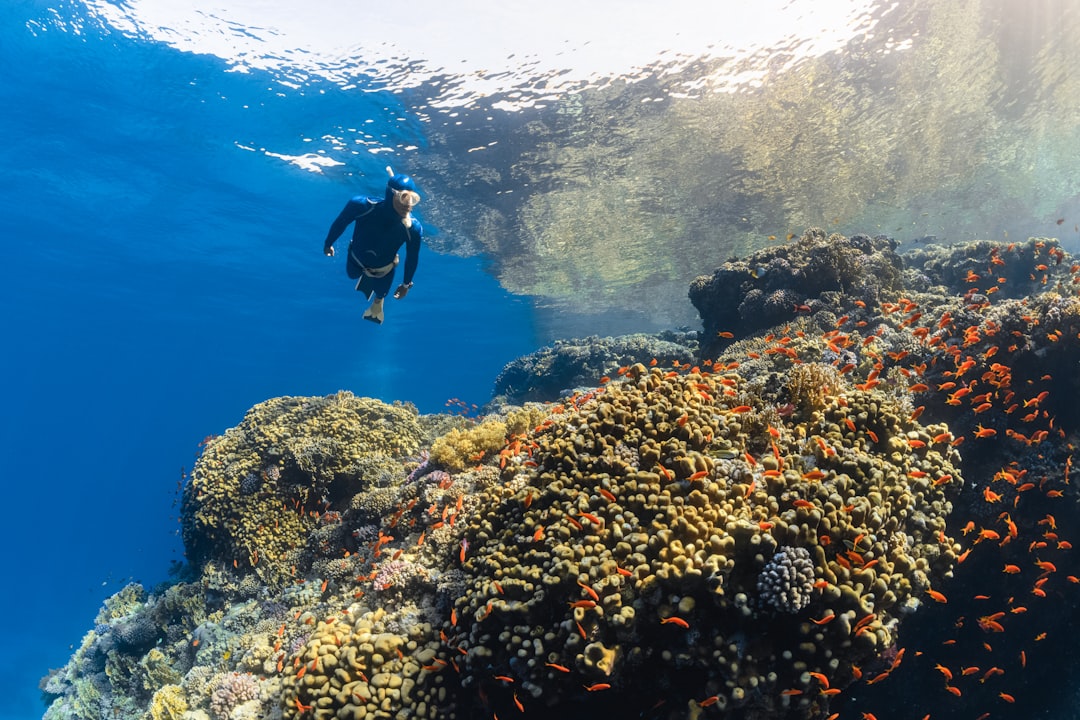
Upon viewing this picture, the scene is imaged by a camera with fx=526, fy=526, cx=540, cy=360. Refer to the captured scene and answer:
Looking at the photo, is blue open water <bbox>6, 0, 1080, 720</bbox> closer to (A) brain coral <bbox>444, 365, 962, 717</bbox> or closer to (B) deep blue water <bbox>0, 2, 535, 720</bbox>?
(B) deep blue water <bbox>0, 2, 535, 720</bbox>

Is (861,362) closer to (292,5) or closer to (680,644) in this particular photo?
(680,644)

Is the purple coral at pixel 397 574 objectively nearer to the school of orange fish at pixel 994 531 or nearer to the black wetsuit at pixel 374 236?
the school of orange fish at pixel 994 531

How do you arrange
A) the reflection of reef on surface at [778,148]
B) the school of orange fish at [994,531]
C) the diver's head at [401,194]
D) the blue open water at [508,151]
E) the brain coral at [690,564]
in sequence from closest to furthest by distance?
the brain coral at [690,564], the school of orange fish at [994,531], the diver's head at [401,194], the blue open water at [508,151], the reflection of reef on surface at [778,148]

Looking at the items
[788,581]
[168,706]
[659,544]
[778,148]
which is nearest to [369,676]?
[659,544]

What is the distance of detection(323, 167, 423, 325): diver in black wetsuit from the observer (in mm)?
7418

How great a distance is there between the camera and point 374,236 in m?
7.88

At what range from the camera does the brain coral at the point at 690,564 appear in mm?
3869

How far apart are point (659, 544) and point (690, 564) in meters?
0.35

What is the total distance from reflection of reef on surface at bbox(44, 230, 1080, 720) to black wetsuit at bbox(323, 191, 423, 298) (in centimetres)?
289

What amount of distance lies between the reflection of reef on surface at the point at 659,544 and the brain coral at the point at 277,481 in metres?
0.05

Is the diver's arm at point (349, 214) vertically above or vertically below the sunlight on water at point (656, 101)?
below

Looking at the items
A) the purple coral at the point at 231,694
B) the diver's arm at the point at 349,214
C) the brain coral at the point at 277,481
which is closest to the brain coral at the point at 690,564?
the purple coral at the point at 231,694

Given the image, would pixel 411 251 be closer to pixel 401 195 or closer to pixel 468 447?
pixel 401 195

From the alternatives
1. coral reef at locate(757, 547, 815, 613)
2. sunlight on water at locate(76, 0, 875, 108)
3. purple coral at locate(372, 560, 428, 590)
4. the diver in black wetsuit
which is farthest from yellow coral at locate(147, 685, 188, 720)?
sunlight on water at locate(76, 0, 875, 108)
